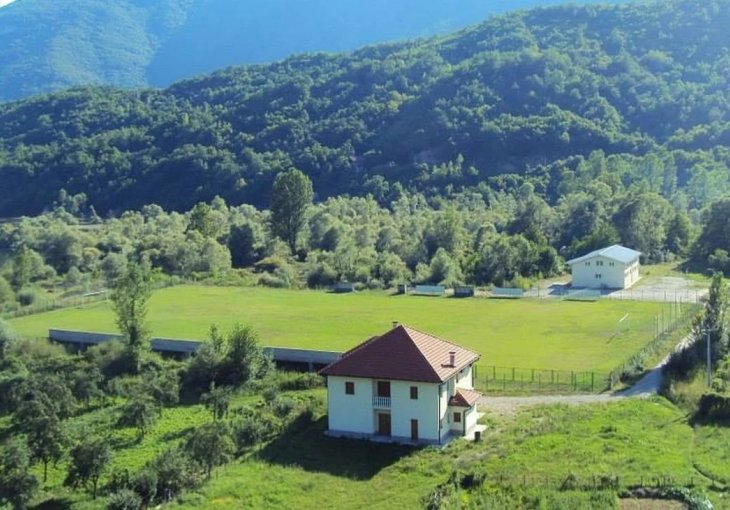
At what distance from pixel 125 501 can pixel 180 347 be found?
19.1 m

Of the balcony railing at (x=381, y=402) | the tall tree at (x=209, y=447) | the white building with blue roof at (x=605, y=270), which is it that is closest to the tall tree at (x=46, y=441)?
Result: the tall tree at (x=209, y=447)

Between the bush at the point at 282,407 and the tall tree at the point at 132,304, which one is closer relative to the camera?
the bush at the point at 282,407

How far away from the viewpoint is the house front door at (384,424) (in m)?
29.8

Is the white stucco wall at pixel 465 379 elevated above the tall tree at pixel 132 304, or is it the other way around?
the tall tree at pixel 132 304

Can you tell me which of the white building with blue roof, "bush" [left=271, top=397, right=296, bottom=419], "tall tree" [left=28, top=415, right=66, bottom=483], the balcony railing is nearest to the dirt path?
the balcony railing

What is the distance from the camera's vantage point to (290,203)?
260ft

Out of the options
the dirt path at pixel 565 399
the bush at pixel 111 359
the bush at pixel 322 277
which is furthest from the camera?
the bush at pixel 322 277

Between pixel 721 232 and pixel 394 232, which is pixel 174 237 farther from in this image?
pixel 721 232

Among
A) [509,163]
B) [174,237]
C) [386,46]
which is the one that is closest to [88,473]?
[174,237]

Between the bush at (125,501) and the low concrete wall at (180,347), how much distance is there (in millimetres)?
15022

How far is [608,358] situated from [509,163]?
7757cm

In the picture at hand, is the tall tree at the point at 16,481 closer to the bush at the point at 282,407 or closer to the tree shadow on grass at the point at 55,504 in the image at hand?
the tree shadow on grass at the point at 55,504

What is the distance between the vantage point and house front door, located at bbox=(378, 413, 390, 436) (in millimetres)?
29812

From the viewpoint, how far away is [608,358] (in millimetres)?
38438
